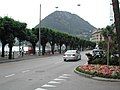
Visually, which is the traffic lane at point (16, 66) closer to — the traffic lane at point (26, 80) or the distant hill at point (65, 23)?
the traffic lane at point (26, 80)

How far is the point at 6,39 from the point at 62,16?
250ft

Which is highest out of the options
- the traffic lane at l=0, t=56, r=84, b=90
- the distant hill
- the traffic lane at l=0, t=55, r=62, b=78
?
the distant hill

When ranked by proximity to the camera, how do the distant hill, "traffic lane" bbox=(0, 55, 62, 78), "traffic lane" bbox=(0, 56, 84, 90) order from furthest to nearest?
the distant hill < "traffic lane" bbox=(0, 55, 62, 78) < "traffic lane" bbox=(0, 56, 84, 90)

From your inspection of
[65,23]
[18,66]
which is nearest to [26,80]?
[18,66]

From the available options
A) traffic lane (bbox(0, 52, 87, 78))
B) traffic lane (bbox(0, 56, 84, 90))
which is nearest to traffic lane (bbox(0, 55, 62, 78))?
traffic lane (bbox(0, 52, 87, 78))

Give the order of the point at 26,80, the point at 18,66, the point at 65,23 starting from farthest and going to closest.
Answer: the point at 65,23 < the point at 18,66 < the point at 26,80

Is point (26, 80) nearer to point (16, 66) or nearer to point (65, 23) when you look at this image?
point (16, 66)

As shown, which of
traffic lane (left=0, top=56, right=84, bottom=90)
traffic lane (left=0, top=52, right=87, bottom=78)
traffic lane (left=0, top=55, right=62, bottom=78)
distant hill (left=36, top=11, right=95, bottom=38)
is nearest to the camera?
traffic lane (left=0, top=56, right=84, bottom=90)

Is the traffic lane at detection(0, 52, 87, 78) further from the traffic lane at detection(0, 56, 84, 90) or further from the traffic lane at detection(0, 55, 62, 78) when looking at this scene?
the traffic lane at detection(0, 56, 84, 90)

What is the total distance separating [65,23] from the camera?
414 ft

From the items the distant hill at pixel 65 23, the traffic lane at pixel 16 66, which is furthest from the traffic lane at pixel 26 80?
the distant hill at pixel 65 23

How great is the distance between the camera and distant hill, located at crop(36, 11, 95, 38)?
110775 millimetres

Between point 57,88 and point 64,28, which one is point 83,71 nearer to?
point 57,88

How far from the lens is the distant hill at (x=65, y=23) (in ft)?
363
